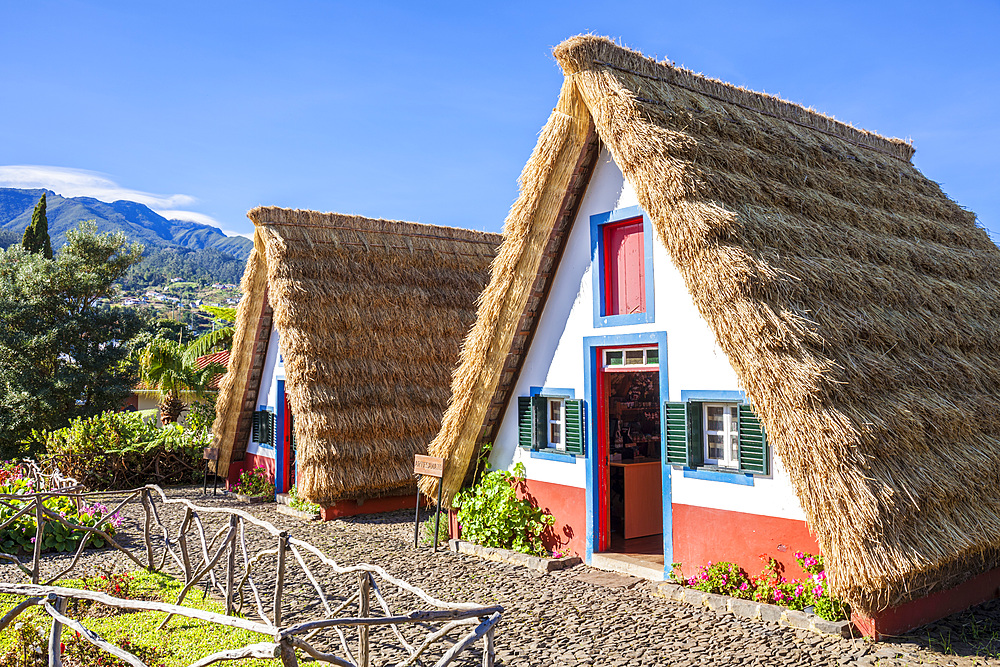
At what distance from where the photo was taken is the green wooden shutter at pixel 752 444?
717cm

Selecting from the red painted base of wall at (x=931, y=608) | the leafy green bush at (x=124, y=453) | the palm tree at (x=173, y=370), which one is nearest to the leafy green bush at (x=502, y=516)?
the red painted base of wall at (x=931, y=608)

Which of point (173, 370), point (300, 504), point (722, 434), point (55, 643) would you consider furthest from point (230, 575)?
point (173, 370)

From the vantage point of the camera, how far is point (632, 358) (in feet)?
29.0

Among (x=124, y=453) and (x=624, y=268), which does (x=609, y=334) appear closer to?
(x=624, y=268)

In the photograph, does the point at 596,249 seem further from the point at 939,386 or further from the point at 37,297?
the point at 37,297

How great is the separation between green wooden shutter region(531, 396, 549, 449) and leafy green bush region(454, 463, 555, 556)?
1.57ft

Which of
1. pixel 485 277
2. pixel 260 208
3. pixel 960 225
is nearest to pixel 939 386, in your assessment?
pixel 960 225

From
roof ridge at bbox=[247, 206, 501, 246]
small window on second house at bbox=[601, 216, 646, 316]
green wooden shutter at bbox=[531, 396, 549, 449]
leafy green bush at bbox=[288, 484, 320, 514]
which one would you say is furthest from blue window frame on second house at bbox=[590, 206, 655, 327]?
roof ridge at bbox=[247, 206, 501, 246]

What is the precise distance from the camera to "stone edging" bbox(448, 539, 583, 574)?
895cm

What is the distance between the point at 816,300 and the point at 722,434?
1749 millimetres

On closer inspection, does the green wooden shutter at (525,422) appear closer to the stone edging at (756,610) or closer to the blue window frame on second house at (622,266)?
the blue window frame on second house at (622,266)

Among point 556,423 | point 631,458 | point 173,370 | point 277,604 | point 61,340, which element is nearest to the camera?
point 277,604

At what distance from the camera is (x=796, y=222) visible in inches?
312

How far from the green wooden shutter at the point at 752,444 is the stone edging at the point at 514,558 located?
2.79m
